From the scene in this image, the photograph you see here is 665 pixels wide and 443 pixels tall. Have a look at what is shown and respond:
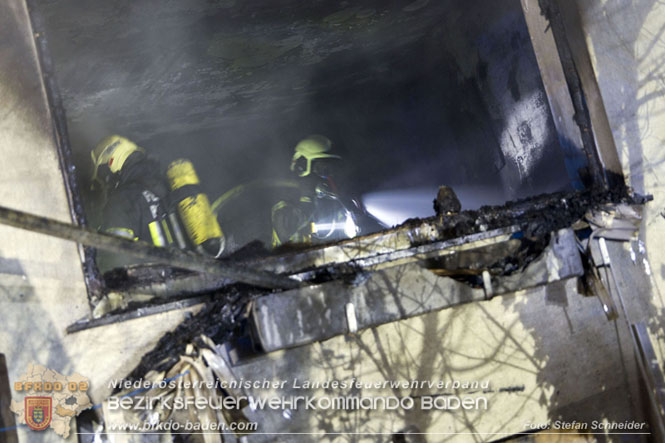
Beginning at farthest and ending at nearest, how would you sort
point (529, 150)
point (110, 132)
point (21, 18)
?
point (110, 132) < point (529, 150) < point (21, 18)

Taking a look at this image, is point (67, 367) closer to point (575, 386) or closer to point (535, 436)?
point (535, 436)

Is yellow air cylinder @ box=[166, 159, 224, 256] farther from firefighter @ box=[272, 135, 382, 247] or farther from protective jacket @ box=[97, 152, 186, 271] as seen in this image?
firefighter @ box=[272, 135, 382, 247]

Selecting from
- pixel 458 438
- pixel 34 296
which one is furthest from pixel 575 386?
pixel 34 296

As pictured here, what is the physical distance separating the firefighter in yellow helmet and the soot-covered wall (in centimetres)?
91

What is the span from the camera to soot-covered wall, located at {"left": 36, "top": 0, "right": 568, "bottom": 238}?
15.9 feet

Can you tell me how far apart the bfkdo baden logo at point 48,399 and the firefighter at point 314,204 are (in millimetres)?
3694

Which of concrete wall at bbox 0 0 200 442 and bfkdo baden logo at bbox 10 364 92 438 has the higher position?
concrete wall at bbox 0 0 200 442

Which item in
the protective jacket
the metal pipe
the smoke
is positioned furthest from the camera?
the smoke

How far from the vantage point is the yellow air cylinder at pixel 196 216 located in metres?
4.93

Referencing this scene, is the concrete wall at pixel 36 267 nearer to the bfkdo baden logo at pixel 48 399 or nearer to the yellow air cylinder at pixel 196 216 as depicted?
the bfkdo baden logo at pixel 48 399

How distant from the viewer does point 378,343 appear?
3.43 metres

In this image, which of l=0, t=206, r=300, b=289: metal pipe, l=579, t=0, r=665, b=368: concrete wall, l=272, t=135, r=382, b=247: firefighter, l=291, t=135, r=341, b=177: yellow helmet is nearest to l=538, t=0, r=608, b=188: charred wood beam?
l=579, t=0, r=665, b=368: concrete wall

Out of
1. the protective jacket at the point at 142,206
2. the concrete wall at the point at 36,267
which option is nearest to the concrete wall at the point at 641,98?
the concrete wall at the point at 36,267

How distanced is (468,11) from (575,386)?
410 cm
